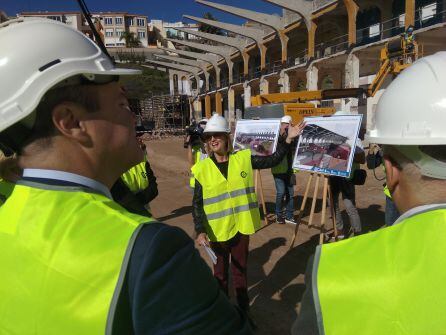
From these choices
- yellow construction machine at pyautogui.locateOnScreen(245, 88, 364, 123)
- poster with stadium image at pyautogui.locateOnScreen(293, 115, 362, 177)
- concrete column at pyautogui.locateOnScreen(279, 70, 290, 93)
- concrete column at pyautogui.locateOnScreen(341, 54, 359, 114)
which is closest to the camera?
poster with stadium image at pyautogui.locateOnScreen(293, 115, 362, 177)

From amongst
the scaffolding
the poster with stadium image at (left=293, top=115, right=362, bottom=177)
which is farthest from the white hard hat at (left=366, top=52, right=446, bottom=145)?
the scaffolding

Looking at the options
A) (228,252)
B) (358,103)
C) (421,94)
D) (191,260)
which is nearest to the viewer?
(191,260)

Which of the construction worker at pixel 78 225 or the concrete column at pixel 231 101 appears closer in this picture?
the construction worker at pixel 78 225

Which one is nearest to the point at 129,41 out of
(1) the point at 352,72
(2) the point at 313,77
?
(2) the point at 313,77

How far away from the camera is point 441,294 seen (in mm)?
999

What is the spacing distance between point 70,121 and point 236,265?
304 cm

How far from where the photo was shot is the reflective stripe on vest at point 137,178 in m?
4.13

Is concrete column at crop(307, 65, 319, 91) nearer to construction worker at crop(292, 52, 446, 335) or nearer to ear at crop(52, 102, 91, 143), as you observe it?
construction worker at crop(292, 52, 446, 335)

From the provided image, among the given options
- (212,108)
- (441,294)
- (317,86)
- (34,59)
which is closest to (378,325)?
(441,294)

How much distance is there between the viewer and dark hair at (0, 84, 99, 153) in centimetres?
105

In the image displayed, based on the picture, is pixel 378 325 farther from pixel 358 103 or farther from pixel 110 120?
pixel 358 103

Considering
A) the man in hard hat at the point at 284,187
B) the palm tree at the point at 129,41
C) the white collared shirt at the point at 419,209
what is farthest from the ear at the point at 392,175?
the palm tree at the point at 129,41

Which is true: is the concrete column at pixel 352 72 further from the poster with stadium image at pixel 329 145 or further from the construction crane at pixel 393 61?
the poster with stadium image at pixel 329 145

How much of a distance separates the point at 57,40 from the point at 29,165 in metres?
0.36
